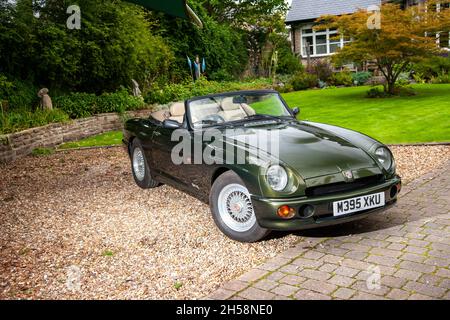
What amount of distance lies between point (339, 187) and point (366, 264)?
71cm

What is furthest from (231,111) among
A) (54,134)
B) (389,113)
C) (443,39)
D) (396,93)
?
(443,39)

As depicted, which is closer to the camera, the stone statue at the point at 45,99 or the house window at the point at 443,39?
the stone statue at the point at 45,99

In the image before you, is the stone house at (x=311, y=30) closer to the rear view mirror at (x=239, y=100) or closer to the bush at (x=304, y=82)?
the bush at (x=304, y=82)

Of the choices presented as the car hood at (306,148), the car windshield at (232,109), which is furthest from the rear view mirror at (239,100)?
the car hood at (306,148)

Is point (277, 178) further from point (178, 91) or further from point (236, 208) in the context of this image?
point (178, 91)

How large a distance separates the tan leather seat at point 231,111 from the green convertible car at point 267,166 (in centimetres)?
1

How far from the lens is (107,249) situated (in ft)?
14.1

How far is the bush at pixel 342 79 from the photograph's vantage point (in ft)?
66.9

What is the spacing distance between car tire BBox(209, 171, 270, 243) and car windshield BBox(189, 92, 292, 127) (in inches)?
41.4

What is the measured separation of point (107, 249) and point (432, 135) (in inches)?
278

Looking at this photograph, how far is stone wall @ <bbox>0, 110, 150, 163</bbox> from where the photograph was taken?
959 centimetres

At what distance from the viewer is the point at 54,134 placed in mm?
11172

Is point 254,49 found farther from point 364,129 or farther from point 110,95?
point 364,129
